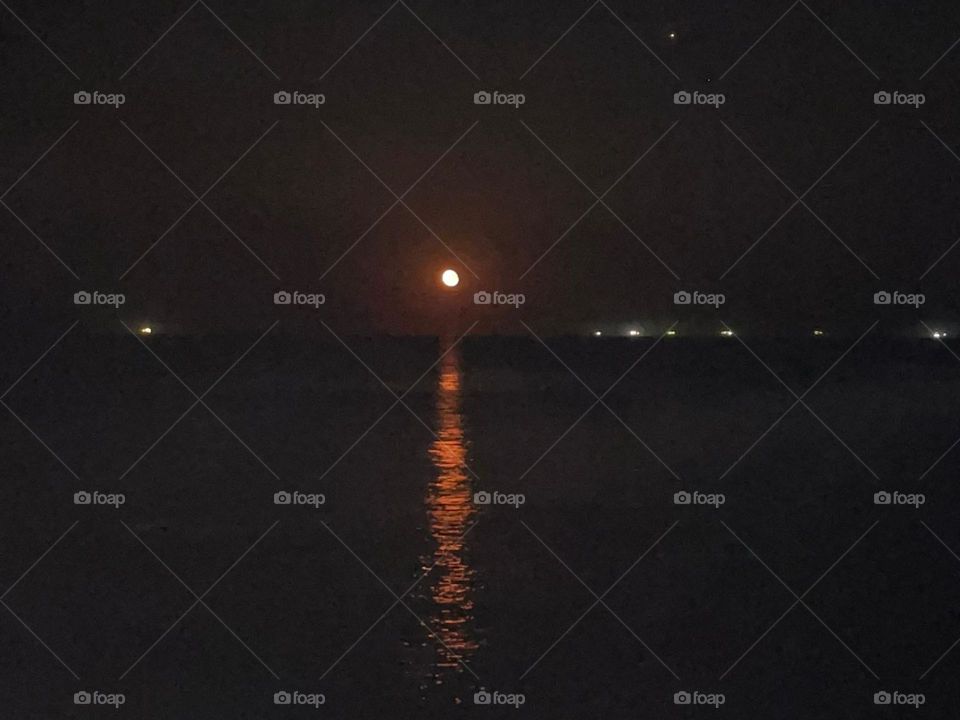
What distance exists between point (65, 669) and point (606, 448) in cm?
594

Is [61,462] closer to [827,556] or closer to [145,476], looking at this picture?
[145,476]

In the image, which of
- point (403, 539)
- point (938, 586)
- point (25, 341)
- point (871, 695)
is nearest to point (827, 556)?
point (938, 586)

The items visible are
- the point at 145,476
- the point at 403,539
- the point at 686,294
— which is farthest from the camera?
the point at 145,476

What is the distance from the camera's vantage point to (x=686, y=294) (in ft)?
18.4

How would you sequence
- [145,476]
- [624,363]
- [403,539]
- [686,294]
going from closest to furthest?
1. [686,294]
2. [403,539]
3. [145,476]
4. [624,363]

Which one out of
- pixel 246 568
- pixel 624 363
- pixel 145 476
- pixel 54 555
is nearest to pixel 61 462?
pixel 54 555

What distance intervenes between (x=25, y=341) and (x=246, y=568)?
1486 mm

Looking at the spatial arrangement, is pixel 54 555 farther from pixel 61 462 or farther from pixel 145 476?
pixel 145 476

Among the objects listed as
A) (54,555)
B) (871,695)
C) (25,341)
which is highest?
(25,341)

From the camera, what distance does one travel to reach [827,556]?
5676 millimetres

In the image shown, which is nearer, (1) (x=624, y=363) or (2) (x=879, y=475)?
(2) (x=879, y=475)

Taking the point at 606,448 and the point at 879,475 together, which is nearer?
the point at 879,475

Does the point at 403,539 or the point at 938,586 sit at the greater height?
the point at 403,539

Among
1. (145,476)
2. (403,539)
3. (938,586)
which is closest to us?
(938,586)
